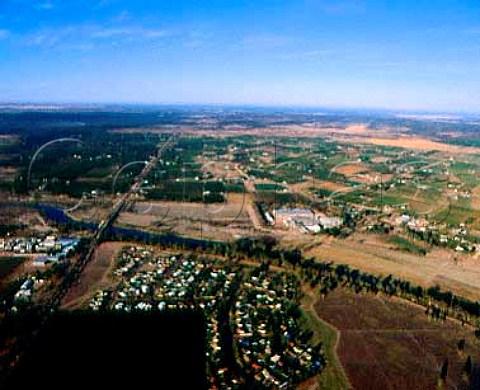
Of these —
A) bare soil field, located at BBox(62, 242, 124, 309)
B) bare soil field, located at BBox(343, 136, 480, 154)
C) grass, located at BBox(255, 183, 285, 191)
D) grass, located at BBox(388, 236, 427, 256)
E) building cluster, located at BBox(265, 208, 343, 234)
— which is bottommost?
grass, located at BBox(388, 236, 427, 256)

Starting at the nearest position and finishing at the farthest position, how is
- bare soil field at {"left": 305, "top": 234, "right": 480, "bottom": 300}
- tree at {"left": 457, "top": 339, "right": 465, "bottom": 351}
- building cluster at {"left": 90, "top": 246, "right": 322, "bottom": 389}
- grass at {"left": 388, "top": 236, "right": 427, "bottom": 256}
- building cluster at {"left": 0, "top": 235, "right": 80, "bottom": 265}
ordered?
building cluster at {"left": 90, "top": 246, "right": 322, "bottom": 389} → tree at {"left": 457, "top": 339, "right": 465, "bottom": 351} → bare soil field at {"left": 305, "top": 234, "right": 480, "bottom": 300} → building cluster at {"left": 0, "top": 235, "right": 80, "bottom": 265} → grass at {"left": 388, "top": 236, "right": 427, "bottom": 256}

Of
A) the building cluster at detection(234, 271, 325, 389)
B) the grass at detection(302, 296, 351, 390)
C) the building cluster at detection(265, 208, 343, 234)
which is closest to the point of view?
the grass at detection(302, 296, 351, 390)

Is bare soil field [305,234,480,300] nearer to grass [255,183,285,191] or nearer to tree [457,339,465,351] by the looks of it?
tree [457,339,465,351]

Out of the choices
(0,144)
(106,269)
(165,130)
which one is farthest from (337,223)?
(165,130)

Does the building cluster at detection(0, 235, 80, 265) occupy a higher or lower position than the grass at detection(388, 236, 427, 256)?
higher

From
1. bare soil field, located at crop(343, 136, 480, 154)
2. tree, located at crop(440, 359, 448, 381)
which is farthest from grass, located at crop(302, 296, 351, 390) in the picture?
bare soil field, located at crop(343, 136, 480, 154)

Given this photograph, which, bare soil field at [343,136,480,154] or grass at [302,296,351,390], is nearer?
grass at [302,296,351,390]

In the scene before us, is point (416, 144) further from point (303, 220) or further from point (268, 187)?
point (303, 220)

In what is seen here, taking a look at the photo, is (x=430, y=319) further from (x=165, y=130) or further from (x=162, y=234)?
(x=165, y=130)
